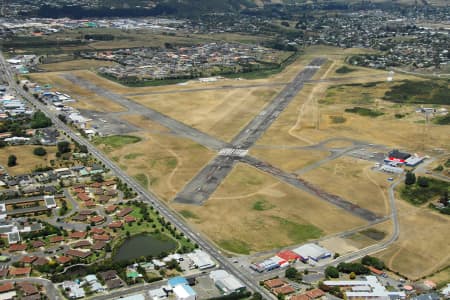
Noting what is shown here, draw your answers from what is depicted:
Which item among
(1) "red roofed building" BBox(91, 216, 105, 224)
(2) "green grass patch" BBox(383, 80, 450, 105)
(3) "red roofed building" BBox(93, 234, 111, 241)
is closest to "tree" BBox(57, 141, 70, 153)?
(1) "red roofed building" BBox(91, 216, 105, 224)

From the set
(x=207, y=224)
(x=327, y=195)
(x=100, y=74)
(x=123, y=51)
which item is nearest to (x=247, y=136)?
(x=327, y=195)

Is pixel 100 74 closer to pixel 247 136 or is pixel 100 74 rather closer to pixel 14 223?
pixel 247 136

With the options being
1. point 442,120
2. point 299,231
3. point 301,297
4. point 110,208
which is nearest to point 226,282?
point 301,297

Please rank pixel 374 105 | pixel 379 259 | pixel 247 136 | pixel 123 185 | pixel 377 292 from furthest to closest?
pixel 374 105
pixel 247 136
pixel 123 185
pixel 379 259
pixel 377 292

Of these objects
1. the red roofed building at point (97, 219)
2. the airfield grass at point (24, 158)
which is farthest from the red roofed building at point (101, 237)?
the airfield grass at point (24, 158)

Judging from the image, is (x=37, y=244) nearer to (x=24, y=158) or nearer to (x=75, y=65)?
(x=24, y=158)

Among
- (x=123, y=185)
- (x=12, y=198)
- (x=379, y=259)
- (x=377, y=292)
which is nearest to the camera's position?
(x=377, y=292)

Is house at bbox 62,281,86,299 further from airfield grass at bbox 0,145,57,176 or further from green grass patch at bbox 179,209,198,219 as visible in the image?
airfield grass at bbox 0,145,57,176
